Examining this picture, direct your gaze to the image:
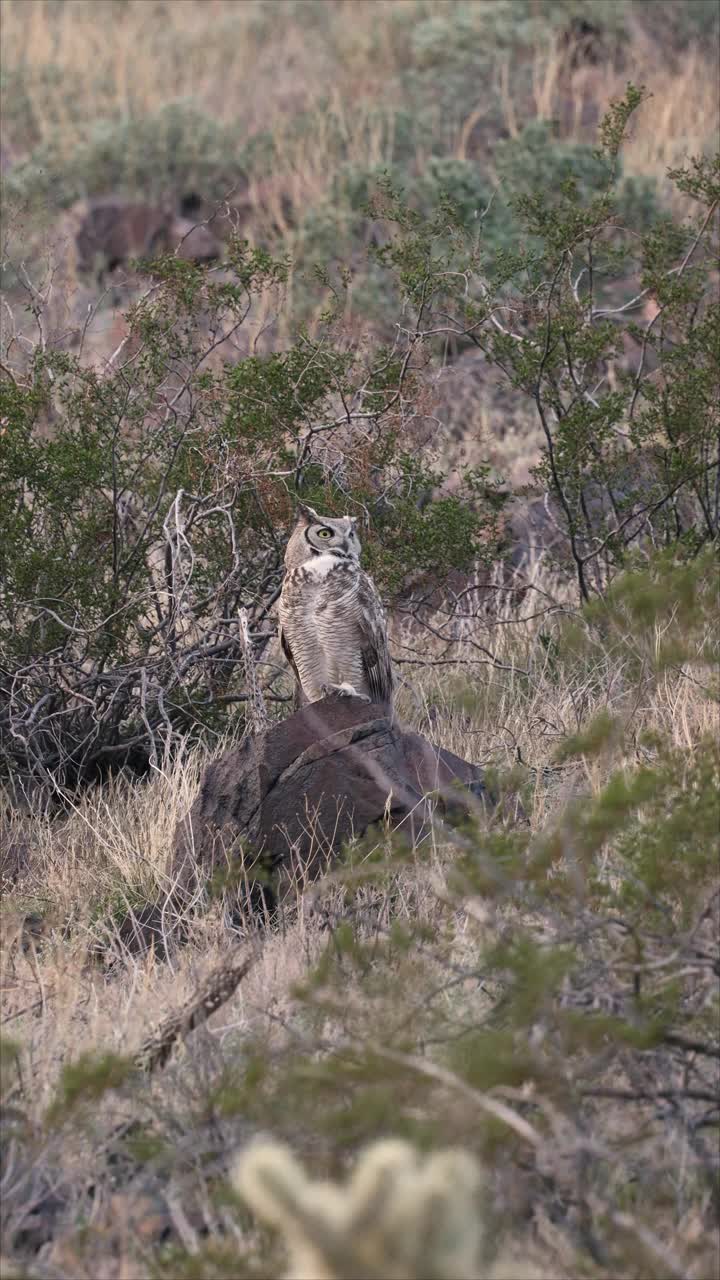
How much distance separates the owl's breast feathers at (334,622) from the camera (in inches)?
240

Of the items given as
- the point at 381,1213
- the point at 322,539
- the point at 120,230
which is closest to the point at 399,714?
the point at 322,539

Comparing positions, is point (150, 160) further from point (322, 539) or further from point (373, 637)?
point (373, 637)

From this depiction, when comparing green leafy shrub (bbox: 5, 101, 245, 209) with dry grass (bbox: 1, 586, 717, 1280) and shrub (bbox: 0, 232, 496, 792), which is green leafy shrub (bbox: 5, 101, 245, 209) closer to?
shrub (bbox: 0, 232, 496, 792)

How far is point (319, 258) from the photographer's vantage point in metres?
14.5

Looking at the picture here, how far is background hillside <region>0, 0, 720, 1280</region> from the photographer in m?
3.23

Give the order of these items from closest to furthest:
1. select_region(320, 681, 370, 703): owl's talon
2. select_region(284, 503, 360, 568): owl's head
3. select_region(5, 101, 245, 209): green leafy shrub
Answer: select_region(320, 681, 370, 703): owl's talon < select_region(284, 503, 360, 568): owl's head < select_region(5, 101, 245, 209): green leafy shrub

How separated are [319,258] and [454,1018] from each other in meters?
11.3

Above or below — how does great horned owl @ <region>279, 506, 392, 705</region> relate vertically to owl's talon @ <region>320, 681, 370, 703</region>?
above

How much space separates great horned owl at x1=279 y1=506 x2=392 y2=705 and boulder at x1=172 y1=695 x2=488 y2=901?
25 cm

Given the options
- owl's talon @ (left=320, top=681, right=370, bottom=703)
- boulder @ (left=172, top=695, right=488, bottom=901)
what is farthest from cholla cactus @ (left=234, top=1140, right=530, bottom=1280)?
owl's talon @ (left=320, top=681, right=370, bottom=703)

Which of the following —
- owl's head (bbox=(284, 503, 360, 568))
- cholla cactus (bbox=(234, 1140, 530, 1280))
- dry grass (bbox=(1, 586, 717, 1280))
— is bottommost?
dry grass (bbox=(1, 586, 717, 1280))

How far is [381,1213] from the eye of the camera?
194cm

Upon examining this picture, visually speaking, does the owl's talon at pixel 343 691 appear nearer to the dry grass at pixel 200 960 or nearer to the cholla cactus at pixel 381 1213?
the dry grass at pixel 200 960

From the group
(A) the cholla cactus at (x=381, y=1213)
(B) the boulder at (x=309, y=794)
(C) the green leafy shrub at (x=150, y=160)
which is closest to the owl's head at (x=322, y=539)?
(B) the boulder at (x=309, y=794)
